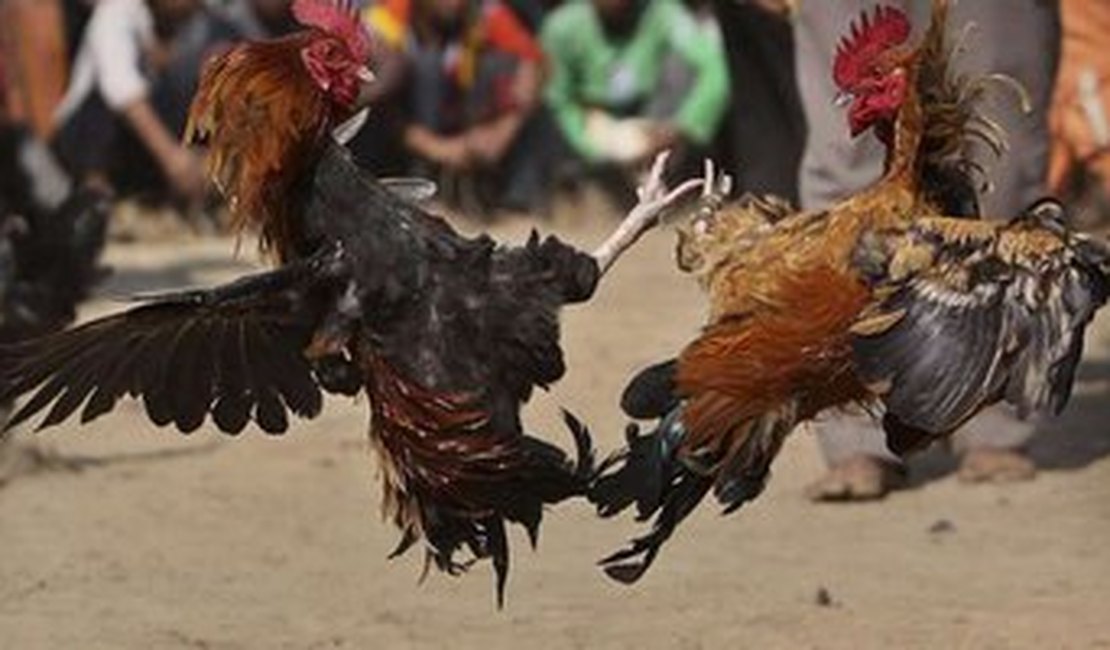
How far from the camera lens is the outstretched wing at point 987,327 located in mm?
6594

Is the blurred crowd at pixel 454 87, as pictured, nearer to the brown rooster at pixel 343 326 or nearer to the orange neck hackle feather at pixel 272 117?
the brown rooster at pixel 343 326

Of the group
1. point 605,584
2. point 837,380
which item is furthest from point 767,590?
point 837,380

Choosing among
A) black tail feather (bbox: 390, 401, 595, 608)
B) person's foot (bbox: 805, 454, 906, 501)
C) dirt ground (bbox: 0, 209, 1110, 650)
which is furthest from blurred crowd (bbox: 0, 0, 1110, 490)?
black tail feather (bbox: 390, 401, 595, 608)

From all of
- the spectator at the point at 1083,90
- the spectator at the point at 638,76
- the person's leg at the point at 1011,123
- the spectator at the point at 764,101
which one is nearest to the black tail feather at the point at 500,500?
the person's leg at the point at 1011,123

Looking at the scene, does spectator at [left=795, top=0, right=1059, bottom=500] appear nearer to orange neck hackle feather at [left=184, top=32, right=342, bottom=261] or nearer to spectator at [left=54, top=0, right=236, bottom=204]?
orange neck hackle feather at [left=184, top=32, right=342, bottom=261]

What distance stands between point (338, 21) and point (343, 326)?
613 millimetres

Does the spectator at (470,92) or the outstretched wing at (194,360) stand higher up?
the outstretched wing at (194,360)

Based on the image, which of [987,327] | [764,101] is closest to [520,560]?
[987,327]

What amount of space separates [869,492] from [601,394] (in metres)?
1.74

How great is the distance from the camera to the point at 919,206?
6906 mm

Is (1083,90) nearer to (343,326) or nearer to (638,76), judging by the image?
(638,76)

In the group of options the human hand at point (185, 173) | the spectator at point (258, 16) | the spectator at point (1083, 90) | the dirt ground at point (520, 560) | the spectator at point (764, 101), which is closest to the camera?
the dirt ground at point (520, 560)

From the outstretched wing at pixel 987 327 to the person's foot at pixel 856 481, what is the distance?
3032 millimetres

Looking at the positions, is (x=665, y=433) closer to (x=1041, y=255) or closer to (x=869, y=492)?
(x=1041, y=255)
